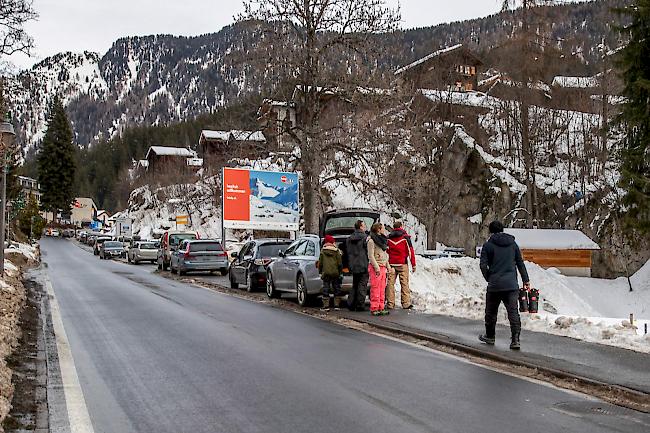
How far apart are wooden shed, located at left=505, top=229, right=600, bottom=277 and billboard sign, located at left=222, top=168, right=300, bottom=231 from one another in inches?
451

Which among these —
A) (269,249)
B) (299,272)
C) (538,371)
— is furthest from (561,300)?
(538,371)

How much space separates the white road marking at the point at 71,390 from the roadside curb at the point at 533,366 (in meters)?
5.18

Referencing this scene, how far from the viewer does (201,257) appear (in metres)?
32.1

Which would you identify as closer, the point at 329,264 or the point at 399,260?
the point at 329,264

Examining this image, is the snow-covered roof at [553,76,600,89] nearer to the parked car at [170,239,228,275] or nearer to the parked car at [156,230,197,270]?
the parked car at [170,239,228,275]

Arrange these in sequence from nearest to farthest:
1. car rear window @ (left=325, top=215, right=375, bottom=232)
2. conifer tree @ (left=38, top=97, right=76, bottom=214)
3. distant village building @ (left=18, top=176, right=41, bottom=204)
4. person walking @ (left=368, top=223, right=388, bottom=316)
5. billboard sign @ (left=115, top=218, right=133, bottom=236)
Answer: person walking @ (left=368, top=223, right=388, bottom=316) → car rear window @ (left=325, top=215, right=375, bottom=232) → billboard sign @ (left=115, top=218, right=133, bottom=236) → distant village building @ (left=18, top=176, right=41, bottom=204) → conifer tree @ (left=38, top=97, right=76, bottom=214)

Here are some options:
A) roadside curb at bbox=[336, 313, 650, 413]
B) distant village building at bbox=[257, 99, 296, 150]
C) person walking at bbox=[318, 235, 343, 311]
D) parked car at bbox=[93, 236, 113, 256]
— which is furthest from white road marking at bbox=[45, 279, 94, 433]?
parked car at bbox=[93, 236, 113, 256]

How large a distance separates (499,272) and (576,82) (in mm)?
38551

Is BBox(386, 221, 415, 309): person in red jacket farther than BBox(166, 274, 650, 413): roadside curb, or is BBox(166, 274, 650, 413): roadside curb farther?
BBox(386, 221, 415, 309): person in red jacket

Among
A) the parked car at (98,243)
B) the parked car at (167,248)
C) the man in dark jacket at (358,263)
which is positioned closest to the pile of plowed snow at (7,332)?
the man in dark jacket at (358,263)

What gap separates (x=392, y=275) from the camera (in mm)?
16172

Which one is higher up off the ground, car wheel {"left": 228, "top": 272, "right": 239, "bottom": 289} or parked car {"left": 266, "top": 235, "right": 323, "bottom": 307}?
parked car {"left": 266, "top": 235, "right": 323, "bottom": 307}

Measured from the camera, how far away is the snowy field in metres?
11.7

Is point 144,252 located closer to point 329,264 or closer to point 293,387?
point 329,264
